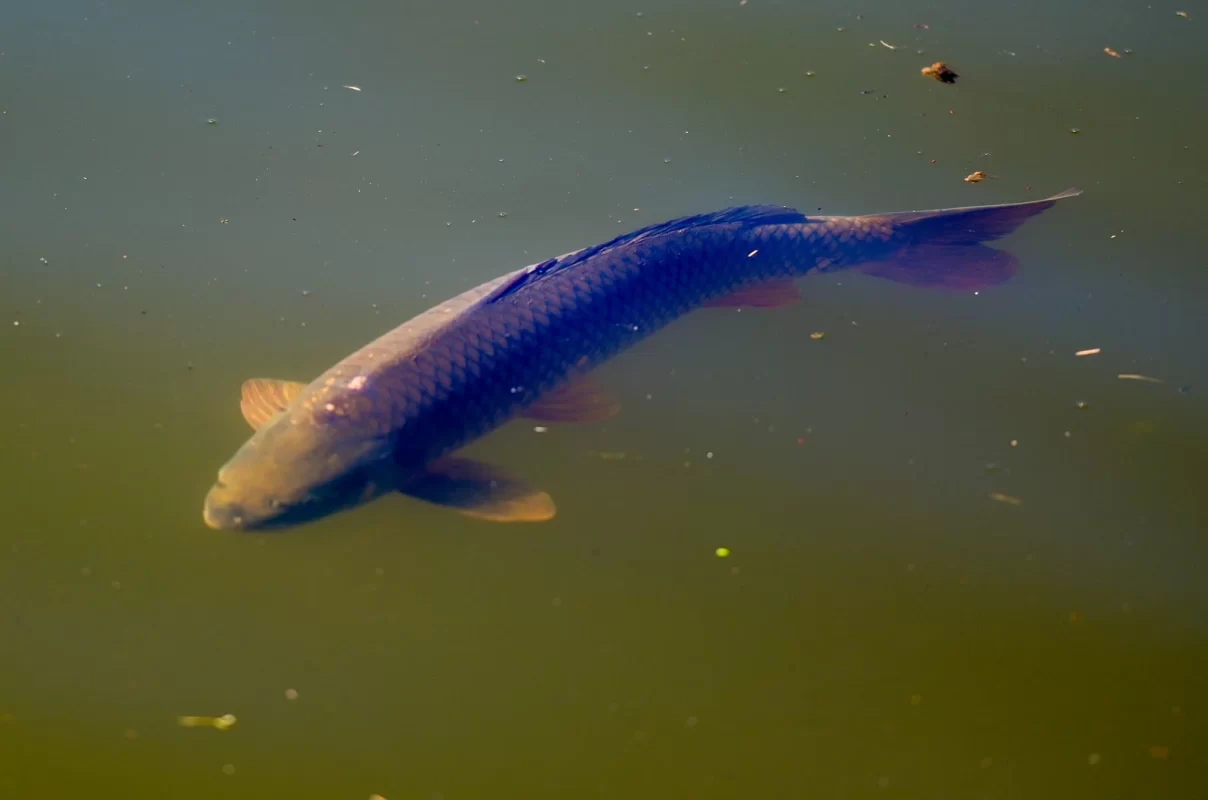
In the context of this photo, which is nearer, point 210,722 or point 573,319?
point 210,722

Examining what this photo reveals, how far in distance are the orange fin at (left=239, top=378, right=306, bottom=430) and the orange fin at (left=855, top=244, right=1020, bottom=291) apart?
6.90 ft

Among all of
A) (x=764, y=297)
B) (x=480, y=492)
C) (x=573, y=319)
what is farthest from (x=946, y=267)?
(x=480, y=492)

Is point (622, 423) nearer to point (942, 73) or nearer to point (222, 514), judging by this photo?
point (222, 514)

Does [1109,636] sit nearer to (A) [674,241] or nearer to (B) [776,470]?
(B) [776,470]

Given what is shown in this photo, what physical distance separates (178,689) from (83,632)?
1.06ft

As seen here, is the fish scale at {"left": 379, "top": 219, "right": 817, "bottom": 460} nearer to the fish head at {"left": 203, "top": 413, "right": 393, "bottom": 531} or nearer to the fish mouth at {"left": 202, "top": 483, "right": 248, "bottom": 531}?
the fish head at {"left": 203, "top": 413, "right": 393, "bottom": 531}

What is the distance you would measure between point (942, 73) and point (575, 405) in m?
2.65

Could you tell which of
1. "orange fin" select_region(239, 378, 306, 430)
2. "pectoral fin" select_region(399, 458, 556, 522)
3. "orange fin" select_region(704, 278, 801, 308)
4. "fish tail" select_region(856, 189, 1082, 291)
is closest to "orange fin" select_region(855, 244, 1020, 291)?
"fish tail" select_region(856, 189, 1082, 291)

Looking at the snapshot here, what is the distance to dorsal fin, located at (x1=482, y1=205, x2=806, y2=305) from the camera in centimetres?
299

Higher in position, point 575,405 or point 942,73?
point 942,73

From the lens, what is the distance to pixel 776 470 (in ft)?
9.93

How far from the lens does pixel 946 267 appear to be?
349cm

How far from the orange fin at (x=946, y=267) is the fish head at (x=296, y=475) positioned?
1.98 meters

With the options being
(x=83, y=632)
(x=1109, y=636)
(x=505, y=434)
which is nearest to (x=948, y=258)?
(x=1109, y=636)
